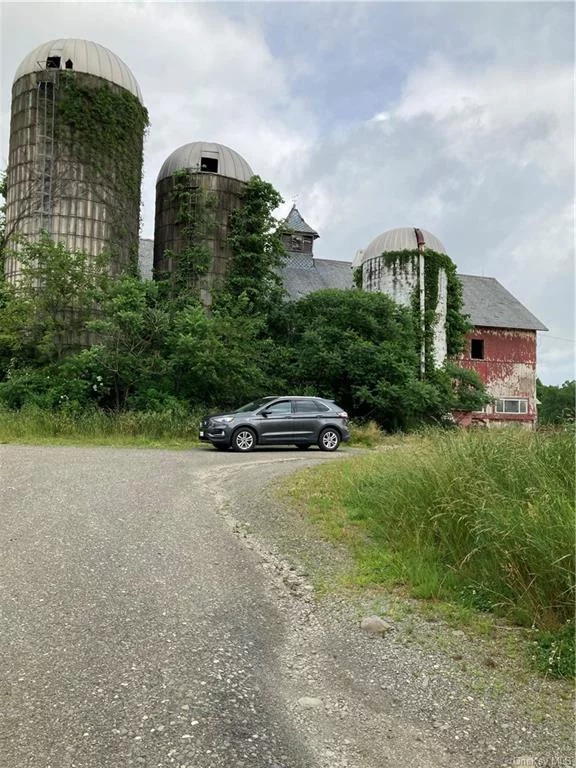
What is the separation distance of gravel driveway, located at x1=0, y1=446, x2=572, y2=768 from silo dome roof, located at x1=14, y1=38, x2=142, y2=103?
22563 millimetres

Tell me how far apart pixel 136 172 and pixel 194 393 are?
10356 millimetres

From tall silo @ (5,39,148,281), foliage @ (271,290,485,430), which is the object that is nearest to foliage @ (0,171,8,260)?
tall silo @ (5,39,148,281)

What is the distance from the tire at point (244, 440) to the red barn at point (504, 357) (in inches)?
930

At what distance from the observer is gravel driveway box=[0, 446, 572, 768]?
2.93m

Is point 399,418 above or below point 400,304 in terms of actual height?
below

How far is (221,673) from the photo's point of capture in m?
3.61

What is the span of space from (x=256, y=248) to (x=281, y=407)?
1127cm

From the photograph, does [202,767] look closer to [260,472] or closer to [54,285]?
[260,472]

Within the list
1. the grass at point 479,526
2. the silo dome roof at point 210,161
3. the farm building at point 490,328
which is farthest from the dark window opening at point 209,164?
the grass at point 479,526

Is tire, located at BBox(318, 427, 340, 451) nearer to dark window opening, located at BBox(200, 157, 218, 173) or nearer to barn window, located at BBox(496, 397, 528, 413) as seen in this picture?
dark window opening, located at BBox(200, 157, 218, 173)

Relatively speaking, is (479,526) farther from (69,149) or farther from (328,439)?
(69,149)

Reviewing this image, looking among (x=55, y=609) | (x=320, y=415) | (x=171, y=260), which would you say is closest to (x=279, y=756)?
(x=55, y=609)

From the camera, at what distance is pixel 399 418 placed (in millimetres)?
24750

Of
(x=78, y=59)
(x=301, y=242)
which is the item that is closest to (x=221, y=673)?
(x=78, y=59)
